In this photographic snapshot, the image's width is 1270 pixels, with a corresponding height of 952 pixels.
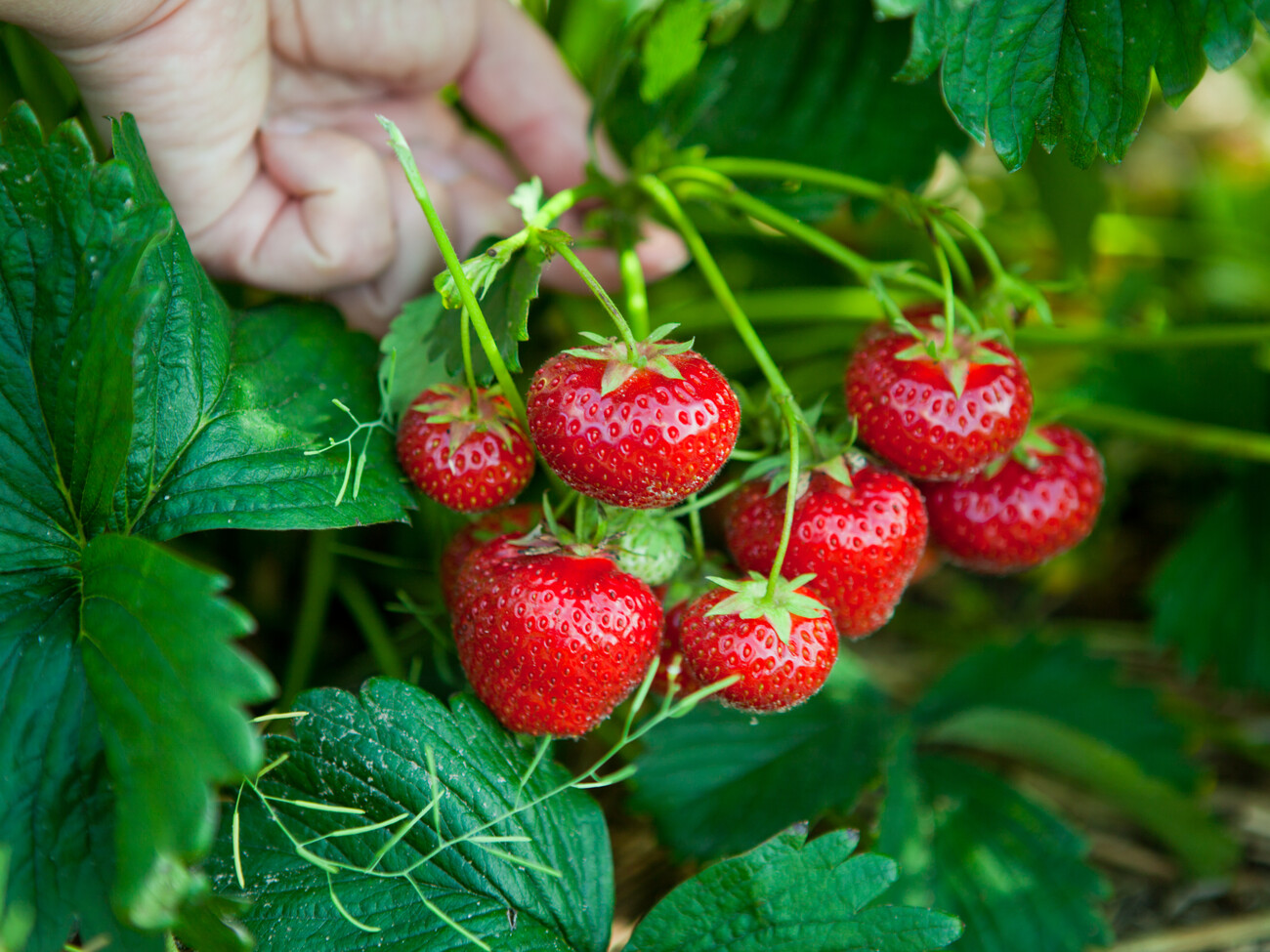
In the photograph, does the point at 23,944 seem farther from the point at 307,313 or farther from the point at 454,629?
the point at 307,313

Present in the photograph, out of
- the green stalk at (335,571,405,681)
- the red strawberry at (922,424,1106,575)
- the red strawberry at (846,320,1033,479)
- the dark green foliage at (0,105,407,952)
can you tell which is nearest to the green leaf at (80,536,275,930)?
the dark green foliage at (0,105,407,952)

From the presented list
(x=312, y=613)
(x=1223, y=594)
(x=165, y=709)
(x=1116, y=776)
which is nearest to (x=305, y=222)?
(x=312, y=613)

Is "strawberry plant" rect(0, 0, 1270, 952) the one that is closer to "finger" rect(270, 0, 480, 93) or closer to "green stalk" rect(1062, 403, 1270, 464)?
"green stalk" rect(1062, 403, 1270, 464)

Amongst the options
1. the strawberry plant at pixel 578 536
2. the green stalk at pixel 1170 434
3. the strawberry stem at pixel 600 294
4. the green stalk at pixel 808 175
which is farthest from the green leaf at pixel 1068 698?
the strawberry stem at pixel 600 294

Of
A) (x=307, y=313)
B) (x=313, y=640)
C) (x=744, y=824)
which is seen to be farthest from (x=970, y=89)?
(x=313, y=640)

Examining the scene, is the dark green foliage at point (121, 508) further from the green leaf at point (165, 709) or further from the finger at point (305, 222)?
the finger at point (305, 222)

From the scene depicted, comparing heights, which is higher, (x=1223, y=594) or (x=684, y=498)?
(x=684, y=498)

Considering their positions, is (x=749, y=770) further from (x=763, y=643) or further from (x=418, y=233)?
(x=418, y=233)
